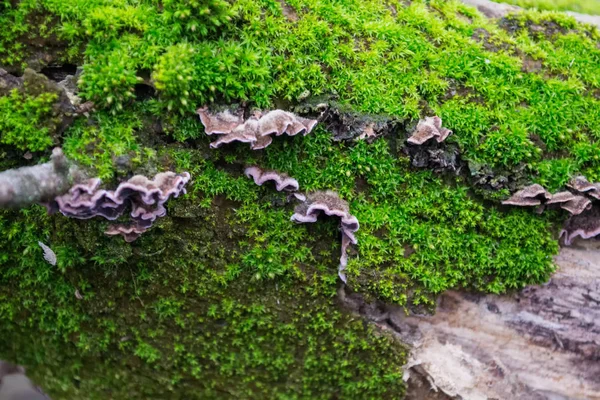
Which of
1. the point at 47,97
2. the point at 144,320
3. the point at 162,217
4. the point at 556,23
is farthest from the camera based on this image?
the point at 556,23

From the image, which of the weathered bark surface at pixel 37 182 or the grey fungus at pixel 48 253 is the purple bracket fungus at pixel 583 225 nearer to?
the weathered bark surface at pixel 37 182

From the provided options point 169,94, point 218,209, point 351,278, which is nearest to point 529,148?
point 351,278

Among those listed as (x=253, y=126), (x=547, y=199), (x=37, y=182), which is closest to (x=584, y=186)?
(x=547, y=199)

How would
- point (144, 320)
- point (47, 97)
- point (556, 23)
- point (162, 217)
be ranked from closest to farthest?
point (47, 97), point (162, 217), point (144, 320), point (556, 23)

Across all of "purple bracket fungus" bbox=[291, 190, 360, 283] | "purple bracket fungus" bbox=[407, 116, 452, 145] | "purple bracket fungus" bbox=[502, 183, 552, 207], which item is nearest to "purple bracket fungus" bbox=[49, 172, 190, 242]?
"purple bracket fungus" bbox=[291, 190, 360, 283]

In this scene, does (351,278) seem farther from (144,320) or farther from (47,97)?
(47,97)

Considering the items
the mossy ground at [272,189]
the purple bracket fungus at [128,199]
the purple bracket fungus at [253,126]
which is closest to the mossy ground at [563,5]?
the mossy ground at [272,189]

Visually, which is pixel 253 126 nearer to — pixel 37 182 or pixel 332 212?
pixel 332 212

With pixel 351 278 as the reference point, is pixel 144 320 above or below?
below
